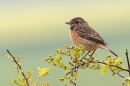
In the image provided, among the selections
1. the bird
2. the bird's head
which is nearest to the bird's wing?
the bird

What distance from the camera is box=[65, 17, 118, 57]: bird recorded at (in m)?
7.55

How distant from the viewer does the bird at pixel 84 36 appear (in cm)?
755

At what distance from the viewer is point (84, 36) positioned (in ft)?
27.2

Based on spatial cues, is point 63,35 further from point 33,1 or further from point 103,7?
point 33,1

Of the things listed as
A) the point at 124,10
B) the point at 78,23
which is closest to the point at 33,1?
the point at 124,10

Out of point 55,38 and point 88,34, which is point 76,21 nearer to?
point 88,34

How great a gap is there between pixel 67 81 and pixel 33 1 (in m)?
98.3

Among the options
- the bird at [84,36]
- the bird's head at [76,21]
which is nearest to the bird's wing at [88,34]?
the bird at [84,36]

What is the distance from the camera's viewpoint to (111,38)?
145ft

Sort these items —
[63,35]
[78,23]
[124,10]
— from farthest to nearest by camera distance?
[124,10]
[63,35]
[78,23]

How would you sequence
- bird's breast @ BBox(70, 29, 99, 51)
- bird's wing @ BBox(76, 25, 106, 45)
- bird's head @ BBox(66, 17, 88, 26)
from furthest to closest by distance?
1. bird's head @ BBox(66, 17, 88, 26)
2. bird's wing @ BBox(76, 25, 106, 45)
3. bird's breast @ BBox(70, 29, 99, 51)

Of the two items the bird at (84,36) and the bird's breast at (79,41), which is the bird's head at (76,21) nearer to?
the bird at (84,36)

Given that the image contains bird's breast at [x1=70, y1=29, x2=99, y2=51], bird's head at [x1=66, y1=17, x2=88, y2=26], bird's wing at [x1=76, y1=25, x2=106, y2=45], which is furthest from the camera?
bird's head at [x1=66, y1=17, x2=88, y2=26]

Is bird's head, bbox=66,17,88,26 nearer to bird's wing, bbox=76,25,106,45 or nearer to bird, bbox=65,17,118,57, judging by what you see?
bird, bbox=65,17,118,57
